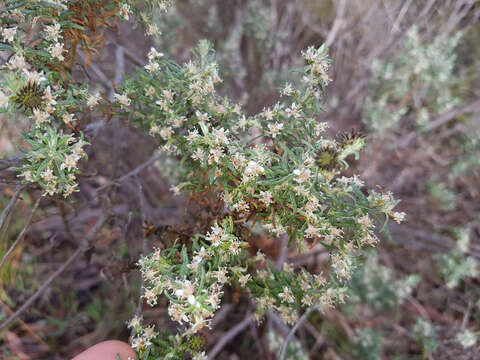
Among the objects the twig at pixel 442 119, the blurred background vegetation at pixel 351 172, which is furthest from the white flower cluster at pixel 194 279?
the twig at pixel 442 119

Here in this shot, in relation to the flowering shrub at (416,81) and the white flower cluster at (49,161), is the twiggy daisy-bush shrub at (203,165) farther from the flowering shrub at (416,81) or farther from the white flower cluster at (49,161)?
the flowering shrub at (416,81)

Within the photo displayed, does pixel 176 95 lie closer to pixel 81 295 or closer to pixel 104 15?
pixel 104 15

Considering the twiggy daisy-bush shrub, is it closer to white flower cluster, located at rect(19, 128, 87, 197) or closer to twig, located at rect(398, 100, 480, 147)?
white flower cluster, located at rect(19, 128, 87, 197)

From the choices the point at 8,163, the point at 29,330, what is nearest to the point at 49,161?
the point at 8,163

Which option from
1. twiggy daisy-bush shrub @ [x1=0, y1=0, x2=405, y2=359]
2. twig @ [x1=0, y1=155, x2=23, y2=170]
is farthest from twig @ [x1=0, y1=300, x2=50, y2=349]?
twiggy daisy-bush shrub @ [x1=0, y1=0, x2=405, y2=359]

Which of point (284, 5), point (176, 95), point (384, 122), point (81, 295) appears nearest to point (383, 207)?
point (176, 95)

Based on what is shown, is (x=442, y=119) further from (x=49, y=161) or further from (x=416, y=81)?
(x=49, y=161)
